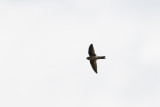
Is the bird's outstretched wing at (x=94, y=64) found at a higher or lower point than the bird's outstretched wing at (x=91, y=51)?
lower

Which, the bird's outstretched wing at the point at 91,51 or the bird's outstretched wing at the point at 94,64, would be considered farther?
the bird's outstretched wing at the point at 94,64

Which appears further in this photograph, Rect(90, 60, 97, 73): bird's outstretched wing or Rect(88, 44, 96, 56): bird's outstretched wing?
Rect(90, 60, 97, 73): bird's outstretched wing

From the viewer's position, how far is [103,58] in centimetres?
9131

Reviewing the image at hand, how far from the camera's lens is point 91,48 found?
298 feet

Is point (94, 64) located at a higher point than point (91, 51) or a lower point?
lower

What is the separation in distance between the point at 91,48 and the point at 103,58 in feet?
7.86

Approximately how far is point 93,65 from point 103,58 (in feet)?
10.5

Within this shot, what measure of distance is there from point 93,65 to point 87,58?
83.7 inches

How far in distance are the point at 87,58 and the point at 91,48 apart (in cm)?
224

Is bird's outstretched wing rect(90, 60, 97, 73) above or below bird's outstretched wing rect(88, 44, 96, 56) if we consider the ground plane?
below

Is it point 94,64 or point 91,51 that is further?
point 94,64

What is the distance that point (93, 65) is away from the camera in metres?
93.9
